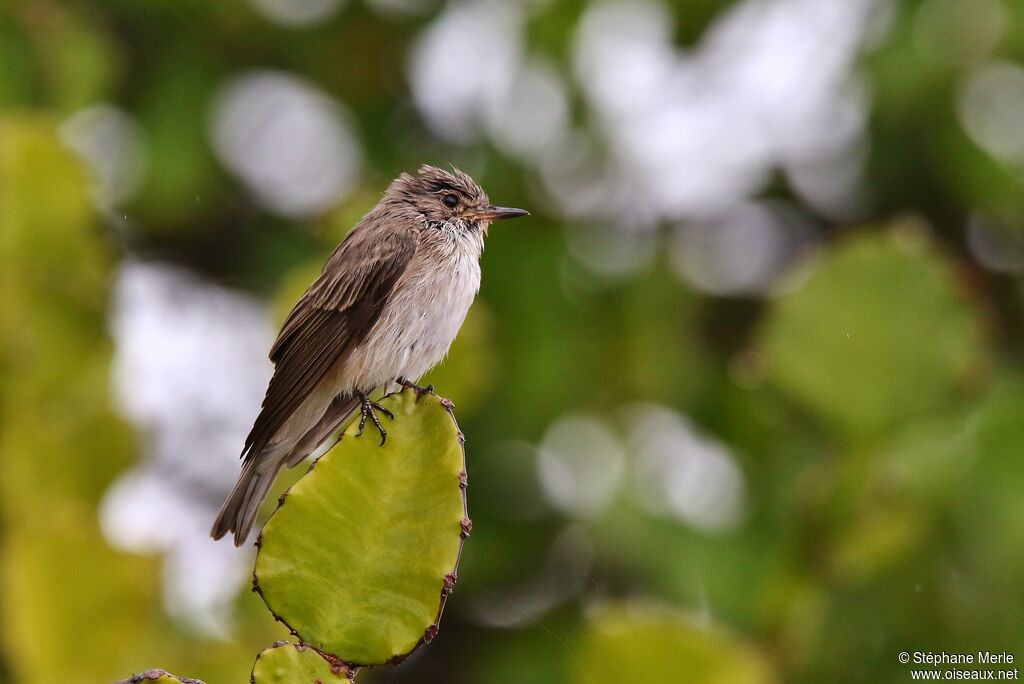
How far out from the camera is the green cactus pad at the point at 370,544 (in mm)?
3283

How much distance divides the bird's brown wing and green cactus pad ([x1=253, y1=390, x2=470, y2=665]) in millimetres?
1374

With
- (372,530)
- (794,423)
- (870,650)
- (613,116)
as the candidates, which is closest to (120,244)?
(613,116)

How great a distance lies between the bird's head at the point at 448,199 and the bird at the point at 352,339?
0.61 ft

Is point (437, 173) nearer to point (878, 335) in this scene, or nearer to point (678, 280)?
point (878, 335)

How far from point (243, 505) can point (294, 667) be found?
1899 mm

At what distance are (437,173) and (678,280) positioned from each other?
2.65 metres

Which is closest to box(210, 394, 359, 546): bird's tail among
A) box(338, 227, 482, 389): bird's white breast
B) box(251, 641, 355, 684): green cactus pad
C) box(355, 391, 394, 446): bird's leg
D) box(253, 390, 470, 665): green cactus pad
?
box(338, 227, 482, 389): bird's white breast

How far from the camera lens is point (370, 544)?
3.41m

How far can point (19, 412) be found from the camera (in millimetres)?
5855

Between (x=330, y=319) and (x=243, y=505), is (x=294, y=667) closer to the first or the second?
(x=243, y=505)

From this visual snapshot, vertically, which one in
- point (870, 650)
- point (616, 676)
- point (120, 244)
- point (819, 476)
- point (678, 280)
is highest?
point (120, 244)

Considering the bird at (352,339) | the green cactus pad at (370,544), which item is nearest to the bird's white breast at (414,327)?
the bird at (352,339)

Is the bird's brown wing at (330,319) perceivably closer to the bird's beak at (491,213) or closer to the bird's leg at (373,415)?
the bird's beak at (491,213)

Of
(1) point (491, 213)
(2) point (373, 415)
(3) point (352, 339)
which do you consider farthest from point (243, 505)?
(1) point (491, 213)
